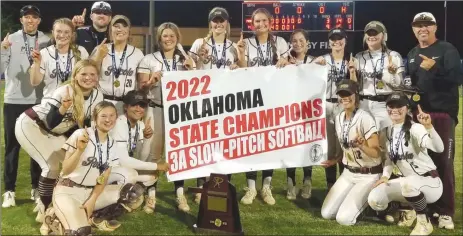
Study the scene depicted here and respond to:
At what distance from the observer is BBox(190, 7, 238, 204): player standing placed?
4.27 meters

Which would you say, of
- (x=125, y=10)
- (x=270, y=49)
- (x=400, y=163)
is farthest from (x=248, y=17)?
(x=400, y=163)

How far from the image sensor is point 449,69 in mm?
3920

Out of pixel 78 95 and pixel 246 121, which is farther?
pixel 246 121

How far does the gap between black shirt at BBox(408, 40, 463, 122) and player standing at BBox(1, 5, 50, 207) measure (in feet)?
10.3

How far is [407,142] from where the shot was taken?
151 inches

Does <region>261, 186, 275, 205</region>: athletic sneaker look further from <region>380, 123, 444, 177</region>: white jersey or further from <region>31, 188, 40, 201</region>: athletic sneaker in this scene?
<region>31, 188, 40, 201</region>: athletic sneaker

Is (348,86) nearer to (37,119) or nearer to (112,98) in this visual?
(112,98)

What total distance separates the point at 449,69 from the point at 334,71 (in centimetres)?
91

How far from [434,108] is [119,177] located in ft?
8.24

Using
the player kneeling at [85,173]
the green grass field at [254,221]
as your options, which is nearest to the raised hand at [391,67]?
the green grass field at [254,221]

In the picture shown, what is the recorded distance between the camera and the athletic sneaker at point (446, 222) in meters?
3.96

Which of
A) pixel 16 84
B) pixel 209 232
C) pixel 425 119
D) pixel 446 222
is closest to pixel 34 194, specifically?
pixel 16 84

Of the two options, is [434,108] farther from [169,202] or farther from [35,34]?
[35,34]

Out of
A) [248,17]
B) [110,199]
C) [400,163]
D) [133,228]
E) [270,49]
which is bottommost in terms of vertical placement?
[133,228]
